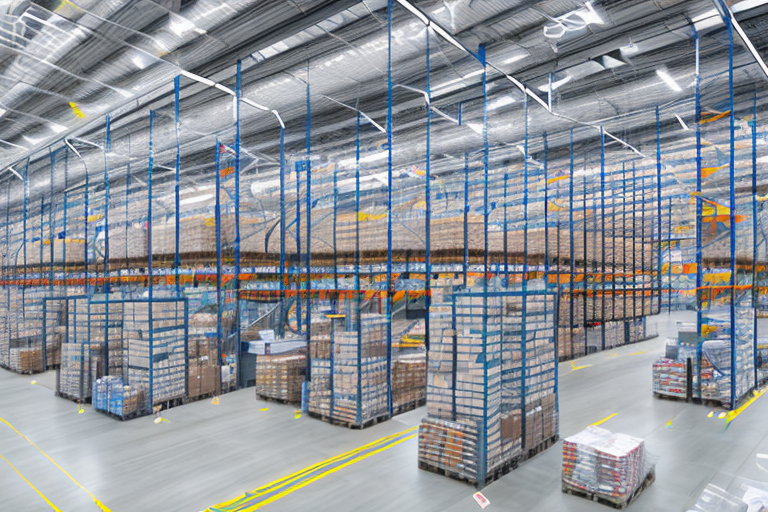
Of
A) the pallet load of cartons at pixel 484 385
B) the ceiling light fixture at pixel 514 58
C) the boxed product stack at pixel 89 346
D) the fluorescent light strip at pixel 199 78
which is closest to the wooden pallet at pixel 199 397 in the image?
the boxed product stack at pixel 89 346

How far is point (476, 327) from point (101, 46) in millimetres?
7004

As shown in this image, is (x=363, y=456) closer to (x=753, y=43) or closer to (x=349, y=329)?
(x=349, y=329)

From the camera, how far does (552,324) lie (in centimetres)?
641

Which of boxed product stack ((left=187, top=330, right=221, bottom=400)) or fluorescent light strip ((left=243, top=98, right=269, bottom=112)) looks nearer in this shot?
boxed product stack ((left=187, top=330, right=221, bottom=400))

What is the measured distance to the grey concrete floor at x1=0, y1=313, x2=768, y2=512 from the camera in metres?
4.82

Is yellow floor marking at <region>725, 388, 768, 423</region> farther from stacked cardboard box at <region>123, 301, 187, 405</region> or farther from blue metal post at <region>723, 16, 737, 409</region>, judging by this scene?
stacked cardboard box at <region>123, 301, 187, 405</region>

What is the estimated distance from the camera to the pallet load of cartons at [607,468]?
458cm

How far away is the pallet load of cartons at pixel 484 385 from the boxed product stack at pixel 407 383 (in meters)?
2.22

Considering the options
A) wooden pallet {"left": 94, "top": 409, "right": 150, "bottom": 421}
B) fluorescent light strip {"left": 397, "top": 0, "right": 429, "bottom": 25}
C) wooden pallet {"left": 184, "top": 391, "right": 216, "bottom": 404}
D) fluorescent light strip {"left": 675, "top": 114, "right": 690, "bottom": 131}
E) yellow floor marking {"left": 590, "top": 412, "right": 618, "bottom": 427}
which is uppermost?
fluorescent light strip {"left": 397, "top": 0, "right": 429, "bottom": 25}

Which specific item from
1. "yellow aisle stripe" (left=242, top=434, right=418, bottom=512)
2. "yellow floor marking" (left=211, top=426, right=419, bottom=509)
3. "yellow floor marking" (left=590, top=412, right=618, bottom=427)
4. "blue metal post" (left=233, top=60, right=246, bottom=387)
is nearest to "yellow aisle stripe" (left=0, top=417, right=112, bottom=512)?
"yellow floor marking" (left=211, top=426, right=419, bottom=509)

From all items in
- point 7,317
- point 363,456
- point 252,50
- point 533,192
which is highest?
point 252,50

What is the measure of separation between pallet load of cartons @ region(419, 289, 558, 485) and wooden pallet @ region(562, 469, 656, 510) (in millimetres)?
735

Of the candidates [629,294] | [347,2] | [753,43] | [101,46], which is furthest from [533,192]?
[101,46]

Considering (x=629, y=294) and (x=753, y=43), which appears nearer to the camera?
(x=753, y=43)
